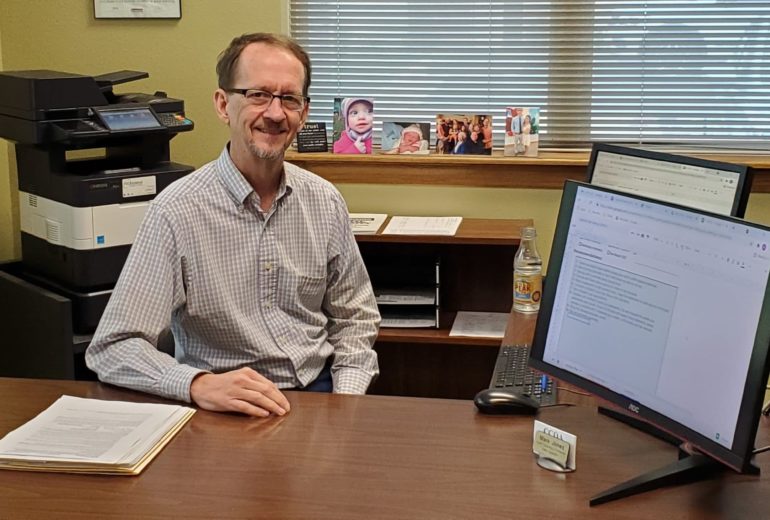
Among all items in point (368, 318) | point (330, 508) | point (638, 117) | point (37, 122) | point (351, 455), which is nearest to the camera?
point (330, 508)

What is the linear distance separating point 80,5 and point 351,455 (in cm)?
266

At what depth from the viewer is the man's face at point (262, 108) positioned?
2.15 metres

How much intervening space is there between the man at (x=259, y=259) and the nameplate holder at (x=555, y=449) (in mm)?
697

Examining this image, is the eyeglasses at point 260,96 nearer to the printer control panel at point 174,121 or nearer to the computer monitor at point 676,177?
the computer monitor at point 676,177

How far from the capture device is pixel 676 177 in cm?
204

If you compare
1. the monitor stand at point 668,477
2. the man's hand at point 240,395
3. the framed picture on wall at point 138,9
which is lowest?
the man's hand at point 240,395

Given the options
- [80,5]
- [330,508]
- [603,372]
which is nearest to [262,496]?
[330,508]

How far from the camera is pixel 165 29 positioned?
3.57 m

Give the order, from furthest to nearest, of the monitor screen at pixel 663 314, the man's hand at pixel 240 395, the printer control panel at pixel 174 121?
the printer control panel at pixel 174 121 → the man's hand at pixel 240 395 → the monitor screen at pixel 663 314

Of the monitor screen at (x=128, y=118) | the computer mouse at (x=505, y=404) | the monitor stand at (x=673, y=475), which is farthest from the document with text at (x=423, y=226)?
the monitor stand at (x=673, y=475)

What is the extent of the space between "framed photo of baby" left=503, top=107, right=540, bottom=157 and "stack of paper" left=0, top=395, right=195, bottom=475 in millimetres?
2005

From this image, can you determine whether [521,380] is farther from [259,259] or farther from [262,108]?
[262,108]

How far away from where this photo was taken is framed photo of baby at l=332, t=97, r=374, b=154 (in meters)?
3.48

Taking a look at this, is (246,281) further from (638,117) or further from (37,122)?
(638,117)
